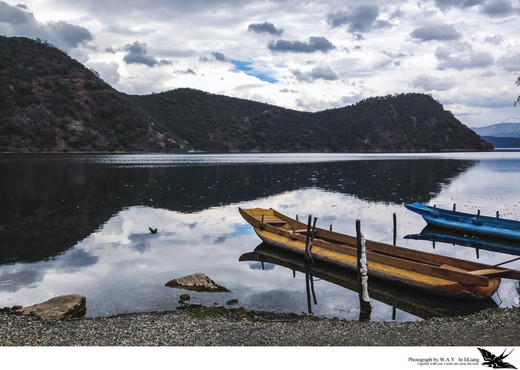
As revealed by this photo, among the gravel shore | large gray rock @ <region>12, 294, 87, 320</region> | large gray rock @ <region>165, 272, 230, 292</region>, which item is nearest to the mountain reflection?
large gray rock @ <region>165, 272, 230, 292</region>

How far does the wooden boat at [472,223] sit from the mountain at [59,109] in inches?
4376

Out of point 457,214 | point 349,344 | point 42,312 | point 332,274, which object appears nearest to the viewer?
point 349,344

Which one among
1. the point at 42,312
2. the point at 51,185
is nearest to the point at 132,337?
the point at 42,312

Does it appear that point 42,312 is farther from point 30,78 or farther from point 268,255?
point 30,78

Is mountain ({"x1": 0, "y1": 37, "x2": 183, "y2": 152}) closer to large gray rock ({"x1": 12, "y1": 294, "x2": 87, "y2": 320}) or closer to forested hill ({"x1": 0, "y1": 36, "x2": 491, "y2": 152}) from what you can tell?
forested hill ({"x1": 0, "y1": 36, "x2": 491, "y2": 152})

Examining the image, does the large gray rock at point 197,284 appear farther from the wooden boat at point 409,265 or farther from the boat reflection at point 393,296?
the wooden boat at point 409,265

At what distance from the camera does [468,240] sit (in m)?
27.9

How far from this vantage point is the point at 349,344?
9.98m

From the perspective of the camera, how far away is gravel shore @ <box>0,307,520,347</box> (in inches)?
396

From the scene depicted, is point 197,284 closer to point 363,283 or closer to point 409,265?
point 363,283

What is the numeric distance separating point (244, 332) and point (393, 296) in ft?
25.4

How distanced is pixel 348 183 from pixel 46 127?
304 feet
